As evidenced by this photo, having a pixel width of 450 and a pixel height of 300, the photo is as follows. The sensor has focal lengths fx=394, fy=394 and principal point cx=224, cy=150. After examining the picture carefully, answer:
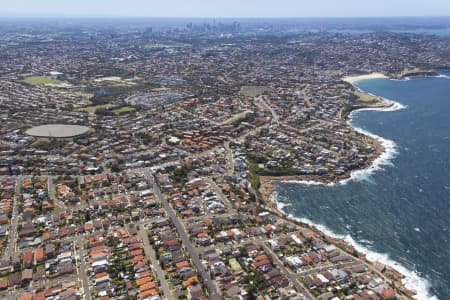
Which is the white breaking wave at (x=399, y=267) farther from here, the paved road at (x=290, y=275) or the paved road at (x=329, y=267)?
the paved road at (x=290, y=275)

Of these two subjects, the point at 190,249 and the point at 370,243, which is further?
the point at 370,243

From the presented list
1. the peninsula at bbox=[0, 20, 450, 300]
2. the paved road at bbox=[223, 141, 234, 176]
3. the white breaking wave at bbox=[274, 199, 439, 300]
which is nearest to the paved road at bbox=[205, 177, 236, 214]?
the peninsula at bbox=[0, 20, 450, 300]

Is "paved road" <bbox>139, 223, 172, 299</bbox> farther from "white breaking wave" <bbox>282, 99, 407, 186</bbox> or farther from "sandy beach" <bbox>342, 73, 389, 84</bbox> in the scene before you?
"sandy beach" <bbox>342, 73, 389, 84</bbox>

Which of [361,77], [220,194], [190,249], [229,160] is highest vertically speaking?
[361,77]

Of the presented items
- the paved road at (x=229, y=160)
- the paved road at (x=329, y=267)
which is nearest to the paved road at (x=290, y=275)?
the paved road at (x=329, y=267)

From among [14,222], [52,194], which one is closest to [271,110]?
[52,194]

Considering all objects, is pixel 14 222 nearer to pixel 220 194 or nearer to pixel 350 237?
pixel 220 194
